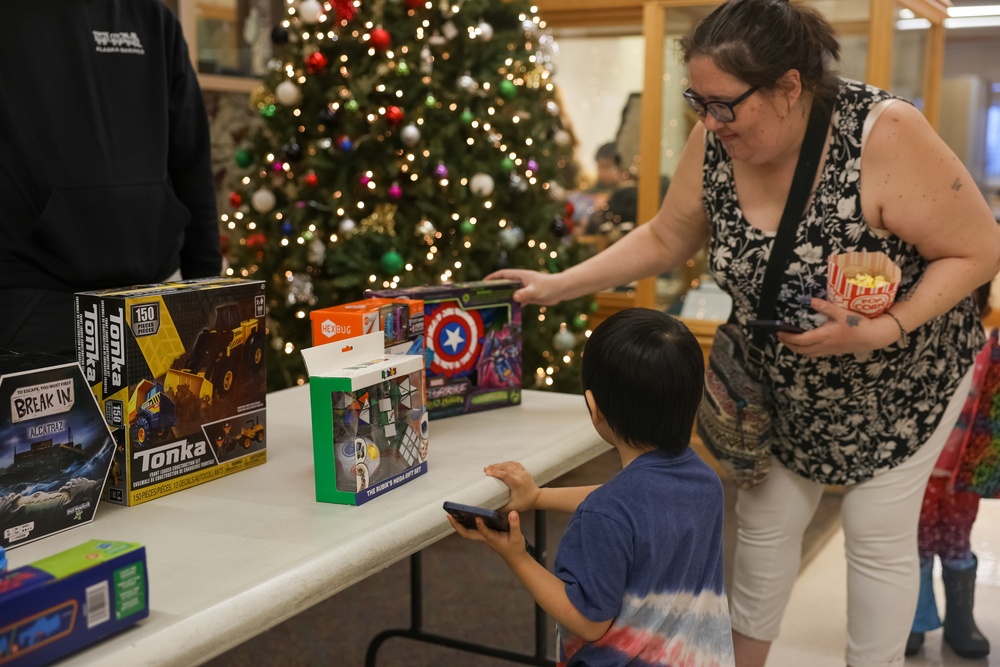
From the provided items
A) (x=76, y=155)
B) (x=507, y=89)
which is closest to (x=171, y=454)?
(x=76, y=155)

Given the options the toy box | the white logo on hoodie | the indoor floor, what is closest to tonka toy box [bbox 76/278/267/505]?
the toy box

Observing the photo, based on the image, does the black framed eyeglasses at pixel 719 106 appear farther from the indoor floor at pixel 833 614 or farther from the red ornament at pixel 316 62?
the red ornament at pixel 316 62

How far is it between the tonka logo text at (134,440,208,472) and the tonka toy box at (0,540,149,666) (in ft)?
1.27

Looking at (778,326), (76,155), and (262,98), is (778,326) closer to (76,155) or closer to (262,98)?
(76,155)

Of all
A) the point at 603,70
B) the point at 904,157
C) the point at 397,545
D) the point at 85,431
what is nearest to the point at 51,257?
the point at 85,431

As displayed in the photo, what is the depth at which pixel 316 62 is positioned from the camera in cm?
378

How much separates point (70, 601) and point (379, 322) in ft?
2.62

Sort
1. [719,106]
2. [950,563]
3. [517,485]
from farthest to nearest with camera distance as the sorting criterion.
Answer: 1. [950,563]
2. [719,106]
3. [517,485]

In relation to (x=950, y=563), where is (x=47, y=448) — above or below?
above

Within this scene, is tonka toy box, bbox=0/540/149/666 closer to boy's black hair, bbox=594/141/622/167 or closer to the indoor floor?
the indoor floor

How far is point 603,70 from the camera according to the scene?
5664 millimetres

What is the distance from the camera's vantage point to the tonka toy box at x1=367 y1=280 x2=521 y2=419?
1.96m

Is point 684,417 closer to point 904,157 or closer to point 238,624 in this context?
point 238,624

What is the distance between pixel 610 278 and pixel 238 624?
54.5 inches
